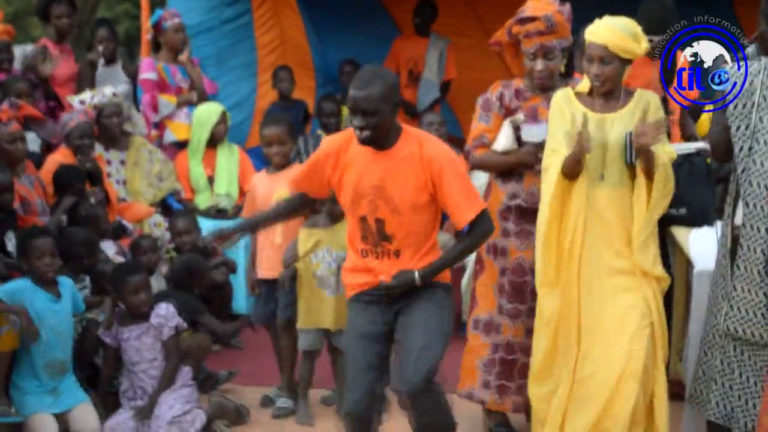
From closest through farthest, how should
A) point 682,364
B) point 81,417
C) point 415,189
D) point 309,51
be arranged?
point 415,189
point 81,417
point 682,364
point 309,51

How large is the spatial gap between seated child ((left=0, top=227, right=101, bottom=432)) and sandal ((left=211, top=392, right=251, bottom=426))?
748 mm

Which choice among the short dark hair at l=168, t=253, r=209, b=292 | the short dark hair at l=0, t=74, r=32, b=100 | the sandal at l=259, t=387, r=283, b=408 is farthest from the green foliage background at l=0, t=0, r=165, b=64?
the sandal at l=259, t=387, r=283, b=408

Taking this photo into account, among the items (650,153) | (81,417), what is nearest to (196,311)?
(81,417)

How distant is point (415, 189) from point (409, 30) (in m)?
6.20

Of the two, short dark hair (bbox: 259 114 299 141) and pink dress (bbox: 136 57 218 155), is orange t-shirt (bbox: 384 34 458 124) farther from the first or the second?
short dark hair (bbox: 259 114 299 141)

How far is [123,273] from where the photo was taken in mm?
6059

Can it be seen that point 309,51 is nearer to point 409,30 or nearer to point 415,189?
point 409,30

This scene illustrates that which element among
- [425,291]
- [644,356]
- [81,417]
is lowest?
[81,417]

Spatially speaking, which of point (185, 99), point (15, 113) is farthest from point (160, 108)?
point (15, 113)

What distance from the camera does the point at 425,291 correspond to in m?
4.81

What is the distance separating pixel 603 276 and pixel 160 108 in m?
4.16

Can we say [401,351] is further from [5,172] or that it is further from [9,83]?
[9,83]

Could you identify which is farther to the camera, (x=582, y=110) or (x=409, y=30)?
(x=409, y=30)

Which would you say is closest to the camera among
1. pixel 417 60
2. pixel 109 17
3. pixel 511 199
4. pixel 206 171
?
pixel 511 199
